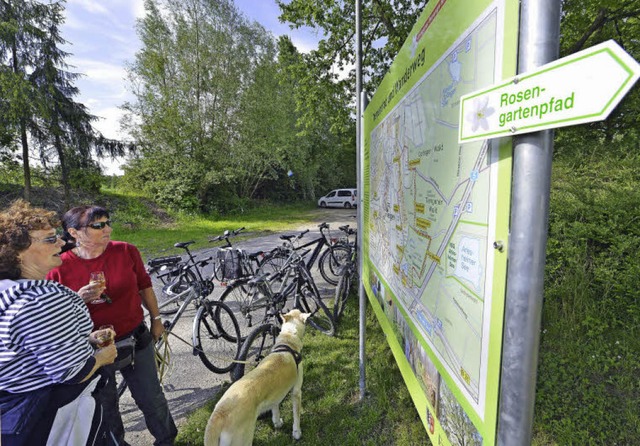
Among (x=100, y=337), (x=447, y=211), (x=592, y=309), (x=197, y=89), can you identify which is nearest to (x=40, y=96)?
(x=197, y=89)

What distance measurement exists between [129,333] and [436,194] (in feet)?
7.20

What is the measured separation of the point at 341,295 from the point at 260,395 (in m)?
2.35

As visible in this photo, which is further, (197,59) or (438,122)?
(197,59)

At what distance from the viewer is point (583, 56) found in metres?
0.62

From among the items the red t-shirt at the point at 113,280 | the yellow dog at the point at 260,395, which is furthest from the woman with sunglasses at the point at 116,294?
the yellow dog at the point at 260,395

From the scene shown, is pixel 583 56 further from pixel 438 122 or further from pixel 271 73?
pixel 271 73

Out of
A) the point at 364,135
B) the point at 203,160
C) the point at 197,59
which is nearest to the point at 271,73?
the point at 197,59

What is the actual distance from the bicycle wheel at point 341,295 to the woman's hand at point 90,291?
2928mm

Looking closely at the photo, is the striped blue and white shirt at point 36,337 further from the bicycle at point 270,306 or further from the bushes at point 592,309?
the bushes at point 592,309

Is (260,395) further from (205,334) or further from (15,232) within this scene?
(205,334)

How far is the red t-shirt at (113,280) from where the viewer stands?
1.96 m

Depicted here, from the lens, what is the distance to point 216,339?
362cm

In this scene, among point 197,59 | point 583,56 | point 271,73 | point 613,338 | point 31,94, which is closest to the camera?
point 583,56

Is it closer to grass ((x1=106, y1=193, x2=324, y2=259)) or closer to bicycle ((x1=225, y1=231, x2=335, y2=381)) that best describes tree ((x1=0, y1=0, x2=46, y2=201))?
grass ((x1=106, y1=193, x2=324, y2=259))
